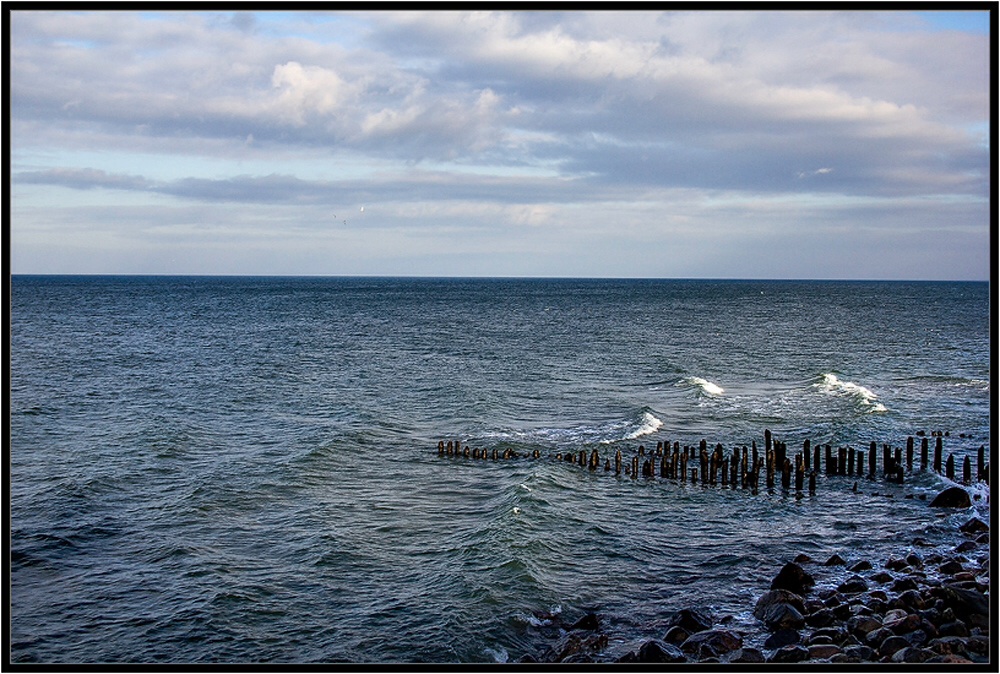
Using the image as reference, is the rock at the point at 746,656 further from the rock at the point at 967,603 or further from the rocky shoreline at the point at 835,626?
the rock at the point at 967,603

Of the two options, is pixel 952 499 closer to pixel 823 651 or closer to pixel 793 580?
pixel 793 580

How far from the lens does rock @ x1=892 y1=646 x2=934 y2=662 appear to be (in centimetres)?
1449

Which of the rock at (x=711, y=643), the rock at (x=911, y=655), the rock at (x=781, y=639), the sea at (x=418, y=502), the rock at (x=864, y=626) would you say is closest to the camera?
the rock at (x=911, y=655)

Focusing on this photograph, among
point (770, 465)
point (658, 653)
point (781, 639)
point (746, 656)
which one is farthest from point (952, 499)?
point (658, 653)

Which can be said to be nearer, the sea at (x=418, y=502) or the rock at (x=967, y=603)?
the rock at (x=967, y=603)

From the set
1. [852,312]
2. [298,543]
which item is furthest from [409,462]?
[852,312]

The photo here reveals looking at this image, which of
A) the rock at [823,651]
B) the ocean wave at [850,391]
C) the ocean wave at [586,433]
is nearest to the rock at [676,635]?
the rock at [823,651]

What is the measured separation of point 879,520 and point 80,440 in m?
31.3

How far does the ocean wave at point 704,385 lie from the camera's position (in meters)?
48.7

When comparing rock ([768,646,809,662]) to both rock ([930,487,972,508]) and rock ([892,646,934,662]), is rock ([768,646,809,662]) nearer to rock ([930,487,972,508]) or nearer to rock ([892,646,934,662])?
rock ([892,646,934,662])

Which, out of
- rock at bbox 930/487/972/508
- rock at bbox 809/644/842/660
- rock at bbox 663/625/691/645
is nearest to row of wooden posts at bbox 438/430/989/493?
rock at bbox 930/487/972/508

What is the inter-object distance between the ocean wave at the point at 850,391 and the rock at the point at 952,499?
1490 cm

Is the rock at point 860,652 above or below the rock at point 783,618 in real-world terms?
above

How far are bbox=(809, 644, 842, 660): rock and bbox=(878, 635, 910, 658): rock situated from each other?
32.2 inches
